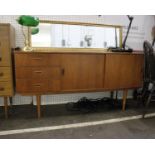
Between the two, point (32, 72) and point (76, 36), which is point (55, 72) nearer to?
point (32, 72)

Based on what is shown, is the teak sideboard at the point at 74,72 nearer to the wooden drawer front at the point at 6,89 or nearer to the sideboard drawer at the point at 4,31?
the wooden drawer front at the point at 6,89

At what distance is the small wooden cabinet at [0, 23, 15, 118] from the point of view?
194 centimetres

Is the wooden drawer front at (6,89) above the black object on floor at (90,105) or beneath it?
above

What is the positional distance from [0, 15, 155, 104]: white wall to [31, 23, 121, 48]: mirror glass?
109 millimetres

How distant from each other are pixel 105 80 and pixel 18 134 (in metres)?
1.24

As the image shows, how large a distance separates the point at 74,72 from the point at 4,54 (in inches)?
33.5

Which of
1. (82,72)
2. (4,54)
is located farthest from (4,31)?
(82,72)

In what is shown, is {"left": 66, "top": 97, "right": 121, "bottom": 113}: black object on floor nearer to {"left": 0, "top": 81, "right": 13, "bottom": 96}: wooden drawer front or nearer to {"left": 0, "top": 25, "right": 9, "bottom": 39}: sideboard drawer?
{"left": 0, "top": 81, "right": 13, "bottom": 96}: wooden drawer front

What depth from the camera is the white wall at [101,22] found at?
8.03 ft

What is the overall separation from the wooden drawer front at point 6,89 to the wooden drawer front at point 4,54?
237 millimetres

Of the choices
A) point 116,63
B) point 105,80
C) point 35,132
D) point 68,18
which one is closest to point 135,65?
point 116,63

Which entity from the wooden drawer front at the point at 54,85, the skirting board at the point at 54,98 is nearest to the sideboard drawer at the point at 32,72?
the wooden drawer front at the point at 54,85

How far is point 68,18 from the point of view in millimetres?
2537

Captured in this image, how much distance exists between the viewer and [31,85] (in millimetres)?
2041
